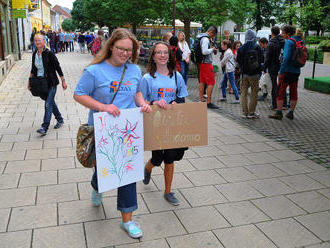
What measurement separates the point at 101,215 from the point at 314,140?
4.52m

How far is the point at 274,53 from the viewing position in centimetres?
835

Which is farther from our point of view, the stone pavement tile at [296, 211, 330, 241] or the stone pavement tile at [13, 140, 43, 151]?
the stone pavement tile at [13, 140, 43, 151]

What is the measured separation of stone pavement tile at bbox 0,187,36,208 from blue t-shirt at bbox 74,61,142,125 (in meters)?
1.57

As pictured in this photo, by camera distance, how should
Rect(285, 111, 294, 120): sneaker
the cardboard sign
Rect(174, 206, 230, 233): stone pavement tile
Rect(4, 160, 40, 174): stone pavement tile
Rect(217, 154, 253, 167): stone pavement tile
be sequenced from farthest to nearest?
Rect(285, 111, 294, 120): sneaker → Rect(217, 154, 253, 167): stone pavement tile → Rect(4, 160, 40, 174): stone pavement tile → Rect(174, 206, 230, 233): stone pavement tile → the cardboard sign

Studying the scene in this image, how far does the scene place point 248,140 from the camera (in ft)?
21.4

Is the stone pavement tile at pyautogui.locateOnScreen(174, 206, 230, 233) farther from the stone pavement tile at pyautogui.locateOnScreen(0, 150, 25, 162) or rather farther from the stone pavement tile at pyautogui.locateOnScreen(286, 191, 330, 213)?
the stone pavement tile at pyautogui.locateOnScreen(0, 150, 25, 162)

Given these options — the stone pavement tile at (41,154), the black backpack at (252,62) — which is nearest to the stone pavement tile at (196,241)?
the stone pavement tile at (41,154)

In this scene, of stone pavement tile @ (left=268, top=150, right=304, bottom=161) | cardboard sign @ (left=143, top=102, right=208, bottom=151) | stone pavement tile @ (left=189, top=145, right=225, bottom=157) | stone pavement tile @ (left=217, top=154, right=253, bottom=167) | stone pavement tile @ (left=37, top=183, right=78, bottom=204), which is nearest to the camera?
cardboard sign @ (left=143, top=102, right=208, bottom=151)

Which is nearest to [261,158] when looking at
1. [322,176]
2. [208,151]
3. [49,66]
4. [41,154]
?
[208,151]

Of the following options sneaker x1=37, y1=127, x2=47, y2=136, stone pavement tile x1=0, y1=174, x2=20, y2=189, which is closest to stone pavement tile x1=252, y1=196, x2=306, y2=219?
stone pavement tile x1=0, y1=174, x2=20, y2=189

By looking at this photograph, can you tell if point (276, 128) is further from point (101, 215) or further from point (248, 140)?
point (101, 215)

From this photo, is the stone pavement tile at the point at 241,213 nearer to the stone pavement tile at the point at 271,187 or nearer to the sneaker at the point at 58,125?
the stone pavement tile at the point at 271,187

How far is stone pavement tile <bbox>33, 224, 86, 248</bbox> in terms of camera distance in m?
3.11

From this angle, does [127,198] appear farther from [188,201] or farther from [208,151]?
[208,151]
